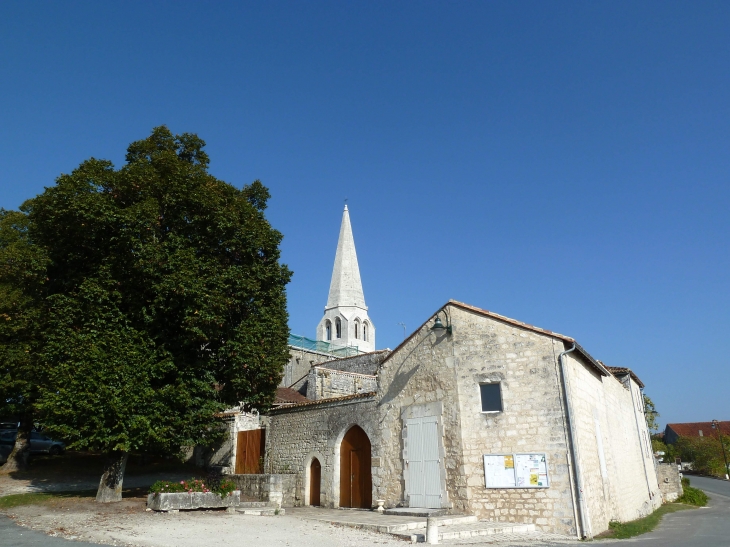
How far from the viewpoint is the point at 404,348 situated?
643 inches

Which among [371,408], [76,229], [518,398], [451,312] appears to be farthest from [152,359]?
[518,398]

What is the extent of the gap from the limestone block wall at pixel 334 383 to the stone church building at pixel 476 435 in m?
8.79

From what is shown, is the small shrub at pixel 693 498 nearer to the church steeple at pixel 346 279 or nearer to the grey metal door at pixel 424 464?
the grey metal door at pixel 424 464

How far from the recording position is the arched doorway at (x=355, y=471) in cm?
1638

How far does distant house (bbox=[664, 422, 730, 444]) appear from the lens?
255ft

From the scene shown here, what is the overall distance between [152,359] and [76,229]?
4.22m

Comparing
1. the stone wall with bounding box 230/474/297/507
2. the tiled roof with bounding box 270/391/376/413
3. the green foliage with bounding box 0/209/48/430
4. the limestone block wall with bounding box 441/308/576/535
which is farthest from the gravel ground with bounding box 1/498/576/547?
the green foliage with bounding box 0/209/48/430

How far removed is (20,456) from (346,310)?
3553cm

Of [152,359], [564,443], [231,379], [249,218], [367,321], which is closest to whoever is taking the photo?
[564,443]

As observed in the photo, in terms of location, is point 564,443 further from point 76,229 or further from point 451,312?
point 76,229

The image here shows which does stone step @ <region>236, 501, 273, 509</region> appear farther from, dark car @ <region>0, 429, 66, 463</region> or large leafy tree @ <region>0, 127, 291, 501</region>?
dark car @ <region>0, 429, 66, 463</region>

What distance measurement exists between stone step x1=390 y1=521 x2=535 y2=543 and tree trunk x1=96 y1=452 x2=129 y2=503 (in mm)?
8175

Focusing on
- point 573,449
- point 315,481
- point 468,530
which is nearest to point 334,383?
point 315,481

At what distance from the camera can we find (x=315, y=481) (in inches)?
707
